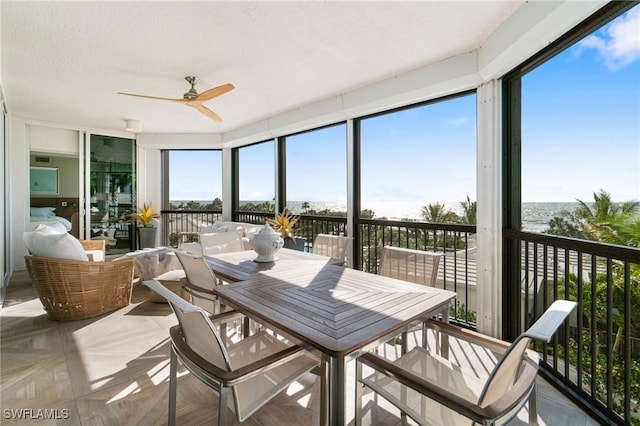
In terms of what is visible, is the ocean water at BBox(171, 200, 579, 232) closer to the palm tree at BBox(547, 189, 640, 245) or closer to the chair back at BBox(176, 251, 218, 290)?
the palm tree at BBox(547, 189, 640, 245)

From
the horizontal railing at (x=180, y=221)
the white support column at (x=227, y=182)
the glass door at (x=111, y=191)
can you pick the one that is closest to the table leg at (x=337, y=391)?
the white support column at (x=227, y=182)

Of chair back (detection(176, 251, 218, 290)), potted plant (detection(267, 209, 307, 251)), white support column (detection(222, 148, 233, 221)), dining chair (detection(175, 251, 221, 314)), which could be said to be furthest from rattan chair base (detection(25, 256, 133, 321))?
white support column (detection(222, 148, 233, 221))

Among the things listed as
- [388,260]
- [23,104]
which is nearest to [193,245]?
[23,104]

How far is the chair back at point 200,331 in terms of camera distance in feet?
3.66

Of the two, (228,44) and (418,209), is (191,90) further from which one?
(418,209)

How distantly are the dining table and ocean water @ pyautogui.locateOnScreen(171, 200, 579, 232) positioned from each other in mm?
1214

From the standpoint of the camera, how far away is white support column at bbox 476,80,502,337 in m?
2.68

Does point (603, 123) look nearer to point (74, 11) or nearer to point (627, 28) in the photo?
point (627, 28)

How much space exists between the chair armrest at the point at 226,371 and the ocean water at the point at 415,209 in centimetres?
216

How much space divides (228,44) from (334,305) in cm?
240

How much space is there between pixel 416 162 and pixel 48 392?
4.13 metres

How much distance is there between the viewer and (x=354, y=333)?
1.25 meters

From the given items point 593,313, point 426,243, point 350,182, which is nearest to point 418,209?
point 426,243

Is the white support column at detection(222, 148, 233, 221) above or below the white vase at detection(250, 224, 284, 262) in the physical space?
above
